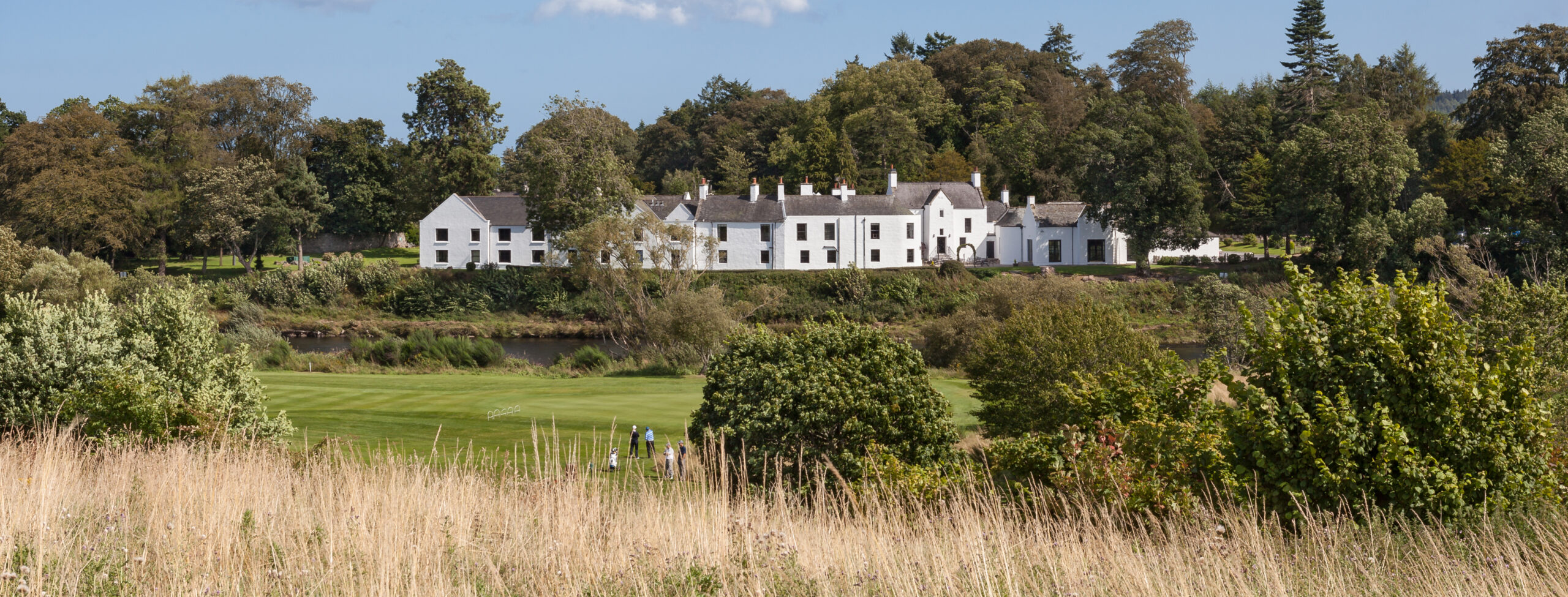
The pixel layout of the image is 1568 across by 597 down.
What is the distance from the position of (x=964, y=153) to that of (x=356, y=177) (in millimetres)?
52102

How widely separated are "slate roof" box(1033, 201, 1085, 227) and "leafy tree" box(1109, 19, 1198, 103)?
2265 centimetres

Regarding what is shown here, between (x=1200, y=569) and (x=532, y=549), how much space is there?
4.32 m

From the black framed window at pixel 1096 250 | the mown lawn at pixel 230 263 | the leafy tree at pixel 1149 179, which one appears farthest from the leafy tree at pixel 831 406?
the mown lawn at pixel 230 263

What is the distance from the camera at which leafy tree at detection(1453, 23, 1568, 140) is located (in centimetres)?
6644

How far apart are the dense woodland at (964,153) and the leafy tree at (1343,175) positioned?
0.46ft

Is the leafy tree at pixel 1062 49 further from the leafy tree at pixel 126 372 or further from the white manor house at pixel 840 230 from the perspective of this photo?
the leafy tree at pixel 126 372

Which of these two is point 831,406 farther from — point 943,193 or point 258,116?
point 258,116

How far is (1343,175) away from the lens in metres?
63.2

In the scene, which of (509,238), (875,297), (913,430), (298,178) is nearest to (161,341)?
(913,430)

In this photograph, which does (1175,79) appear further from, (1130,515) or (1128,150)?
(1130,515)

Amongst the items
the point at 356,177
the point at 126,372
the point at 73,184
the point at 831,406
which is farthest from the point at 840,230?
the point at 126,372

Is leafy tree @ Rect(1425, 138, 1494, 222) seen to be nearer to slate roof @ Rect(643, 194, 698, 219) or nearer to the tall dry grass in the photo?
slate roof @ Rect(643, 194, 698, 219)

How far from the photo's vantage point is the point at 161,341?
1986 centimetres

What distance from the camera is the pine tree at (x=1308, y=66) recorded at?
8219 cm
